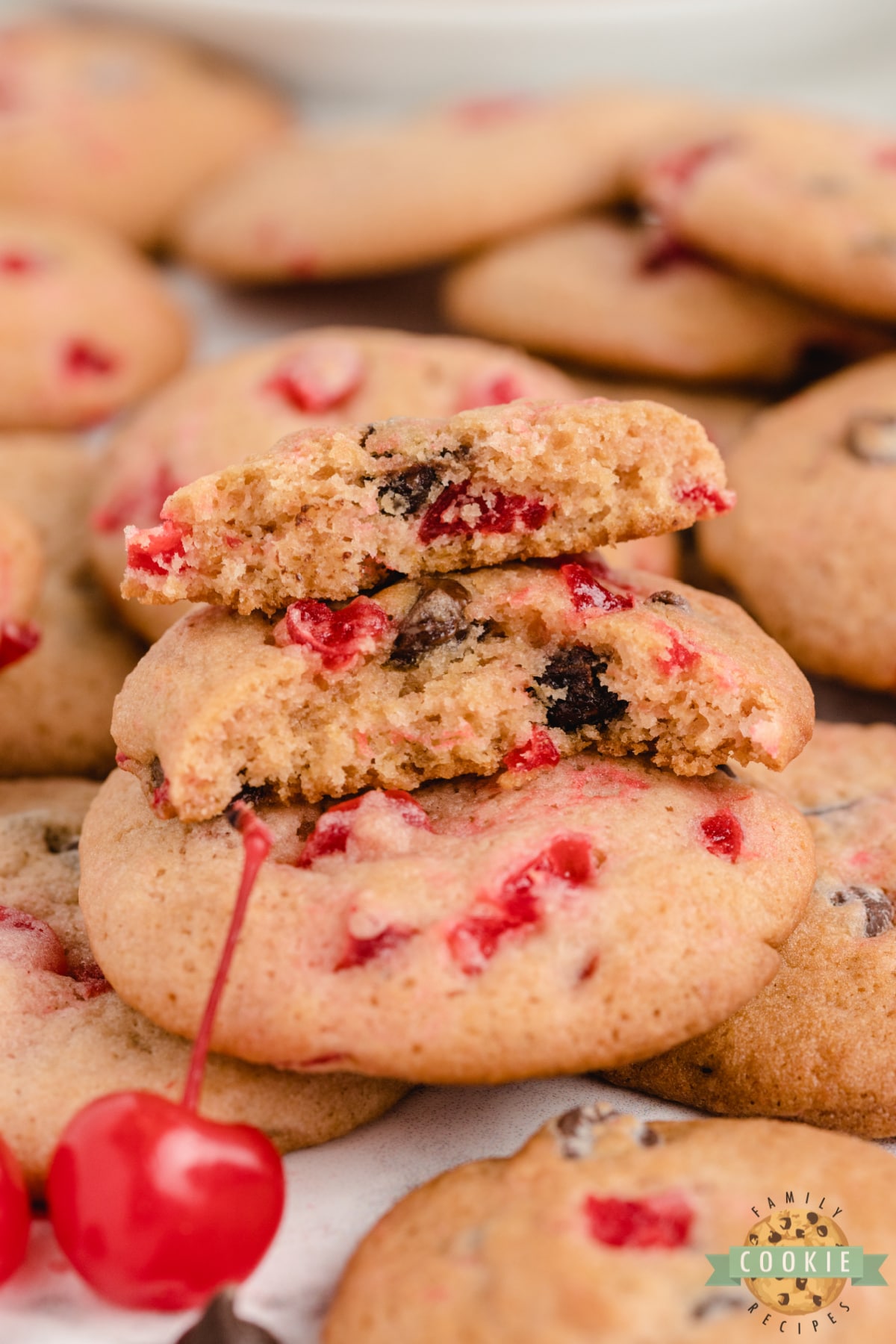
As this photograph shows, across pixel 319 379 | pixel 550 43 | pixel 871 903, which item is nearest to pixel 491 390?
pixel 319 379

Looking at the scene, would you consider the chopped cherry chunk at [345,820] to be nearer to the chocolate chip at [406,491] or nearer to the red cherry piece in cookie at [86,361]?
the chocolate chip at [406,491]

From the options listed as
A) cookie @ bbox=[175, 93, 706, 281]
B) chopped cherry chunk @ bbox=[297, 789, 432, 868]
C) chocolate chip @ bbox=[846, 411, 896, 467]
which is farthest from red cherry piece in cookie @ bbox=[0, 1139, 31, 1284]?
cookie @ bbox=[175, 93, 706, 281]

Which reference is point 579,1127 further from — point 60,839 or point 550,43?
point 550,43

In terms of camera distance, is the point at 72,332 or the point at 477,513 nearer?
the point at 477,513

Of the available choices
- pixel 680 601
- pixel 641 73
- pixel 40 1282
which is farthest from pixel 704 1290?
pixel 641 73

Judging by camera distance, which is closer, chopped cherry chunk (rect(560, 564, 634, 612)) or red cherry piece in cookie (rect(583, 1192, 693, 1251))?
red cherry piece in cookie (rect(583, 1192, 693, 1251))

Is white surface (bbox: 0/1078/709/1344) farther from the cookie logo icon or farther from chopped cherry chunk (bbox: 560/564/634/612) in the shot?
chopped cherry chunk (bbox: 560/564/634/612)

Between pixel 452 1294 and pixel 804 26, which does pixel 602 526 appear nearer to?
pixel 452 1294
